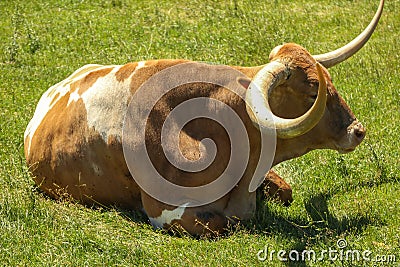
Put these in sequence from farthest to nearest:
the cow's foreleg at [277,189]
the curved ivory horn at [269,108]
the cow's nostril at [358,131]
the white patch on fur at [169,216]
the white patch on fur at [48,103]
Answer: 1. the white patch on fur at [48,103]
2. the cow's foreleg at [277,189]
3. the cow's nostril at [358,131]
4. the white patch on fur at [169,216]
5. the curved ivory horn at [269,108]

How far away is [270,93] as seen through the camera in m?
8.28

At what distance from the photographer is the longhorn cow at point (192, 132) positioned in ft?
27.2

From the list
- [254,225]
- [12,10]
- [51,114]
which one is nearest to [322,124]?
[254,225]

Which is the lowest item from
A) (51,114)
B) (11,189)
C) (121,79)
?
(11,189)

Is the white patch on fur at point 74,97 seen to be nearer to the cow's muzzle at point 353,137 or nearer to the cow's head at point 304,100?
the cow's head at point 304,100

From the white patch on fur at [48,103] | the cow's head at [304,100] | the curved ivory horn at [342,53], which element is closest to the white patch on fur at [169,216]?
the cow's head at [304,100]

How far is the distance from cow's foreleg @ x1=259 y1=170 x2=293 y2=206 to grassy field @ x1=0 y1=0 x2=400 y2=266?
0.56 feet

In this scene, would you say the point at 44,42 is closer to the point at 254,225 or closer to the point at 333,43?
the point at 333,43

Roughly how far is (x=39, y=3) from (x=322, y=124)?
897 centimetres

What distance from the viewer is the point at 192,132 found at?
846cm

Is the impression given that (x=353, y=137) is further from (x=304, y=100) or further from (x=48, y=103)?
(x=48, y=103)

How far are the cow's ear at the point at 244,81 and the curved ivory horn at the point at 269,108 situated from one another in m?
0.25

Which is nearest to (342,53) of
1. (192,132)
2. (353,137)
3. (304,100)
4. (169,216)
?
(304,100)

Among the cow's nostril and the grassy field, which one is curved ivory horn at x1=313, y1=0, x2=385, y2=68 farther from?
the grassy field
